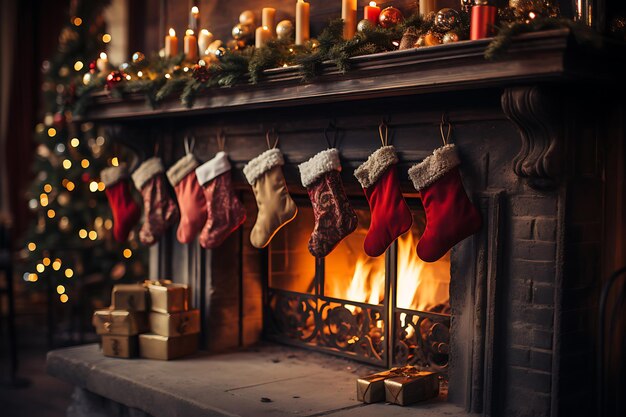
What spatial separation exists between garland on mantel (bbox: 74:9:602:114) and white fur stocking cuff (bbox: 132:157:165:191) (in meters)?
0.40

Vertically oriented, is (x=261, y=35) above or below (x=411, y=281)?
above

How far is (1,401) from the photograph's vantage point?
4102 millimetres

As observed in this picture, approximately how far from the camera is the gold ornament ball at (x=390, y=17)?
2859mm

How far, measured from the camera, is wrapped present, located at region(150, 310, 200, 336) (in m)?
3.63

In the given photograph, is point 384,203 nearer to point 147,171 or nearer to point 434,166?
point 434,166

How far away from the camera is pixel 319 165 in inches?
121

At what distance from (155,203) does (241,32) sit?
3.21 ft

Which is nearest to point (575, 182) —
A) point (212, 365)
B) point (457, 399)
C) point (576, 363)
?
point (576, 363)

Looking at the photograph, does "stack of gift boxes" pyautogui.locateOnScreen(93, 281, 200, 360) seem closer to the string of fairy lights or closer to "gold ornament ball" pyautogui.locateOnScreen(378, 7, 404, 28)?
"gold ornament ball" pyautogui.locateOnScreen(378, 7, 404, 28)

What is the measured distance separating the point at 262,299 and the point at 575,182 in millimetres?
1860

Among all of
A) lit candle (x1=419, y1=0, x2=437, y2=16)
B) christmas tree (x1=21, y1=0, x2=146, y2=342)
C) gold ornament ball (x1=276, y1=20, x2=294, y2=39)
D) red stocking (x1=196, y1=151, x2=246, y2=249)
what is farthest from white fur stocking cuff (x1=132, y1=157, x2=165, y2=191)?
christmas tree (x1=21, y1=0, x2=146, y2=342)

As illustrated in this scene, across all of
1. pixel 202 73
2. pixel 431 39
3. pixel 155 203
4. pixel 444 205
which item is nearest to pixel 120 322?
pixel 155 203

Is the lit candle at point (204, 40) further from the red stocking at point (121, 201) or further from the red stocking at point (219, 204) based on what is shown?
the red stocking at point (121, 201)

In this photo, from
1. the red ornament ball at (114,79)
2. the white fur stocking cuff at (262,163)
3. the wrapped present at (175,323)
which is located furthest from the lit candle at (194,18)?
the wrapped present at (175,323)
